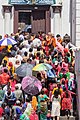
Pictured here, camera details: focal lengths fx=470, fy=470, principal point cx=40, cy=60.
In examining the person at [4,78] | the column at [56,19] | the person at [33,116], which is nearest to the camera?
the person at [33,116]

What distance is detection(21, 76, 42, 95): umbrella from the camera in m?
19.1

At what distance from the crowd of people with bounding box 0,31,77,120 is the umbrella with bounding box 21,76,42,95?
0.16 m

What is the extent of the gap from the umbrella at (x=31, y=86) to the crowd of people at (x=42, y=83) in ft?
0.52

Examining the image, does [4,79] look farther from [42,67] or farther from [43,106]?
[43,106]

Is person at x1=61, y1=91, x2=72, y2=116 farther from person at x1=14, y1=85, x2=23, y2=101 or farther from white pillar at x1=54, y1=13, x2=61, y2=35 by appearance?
white pillar at x1=54, y1=13, x2=61, y2=35

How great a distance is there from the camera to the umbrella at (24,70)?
20000 mm

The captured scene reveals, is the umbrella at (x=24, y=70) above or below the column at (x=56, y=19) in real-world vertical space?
below

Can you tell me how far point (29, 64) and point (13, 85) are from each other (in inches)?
59.0


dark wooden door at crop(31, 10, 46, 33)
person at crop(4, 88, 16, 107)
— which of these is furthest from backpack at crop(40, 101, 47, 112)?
dark wooden door at crop(31, 10, 46, 33)

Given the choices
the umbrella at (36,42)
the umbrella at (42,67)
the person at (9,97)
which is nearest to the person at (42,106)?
the person at (9,97)

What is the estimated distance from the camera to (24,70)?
794 inches

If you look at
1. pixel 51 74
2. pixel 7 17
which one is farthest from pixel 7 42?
pixel 7 17

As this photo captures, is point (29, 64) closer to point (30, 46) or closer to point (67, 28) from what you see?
point (30, 46)

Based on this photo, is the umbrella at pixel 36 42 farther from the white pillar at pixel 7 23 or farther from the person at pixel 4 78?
the white pillar at pixel 7 23
